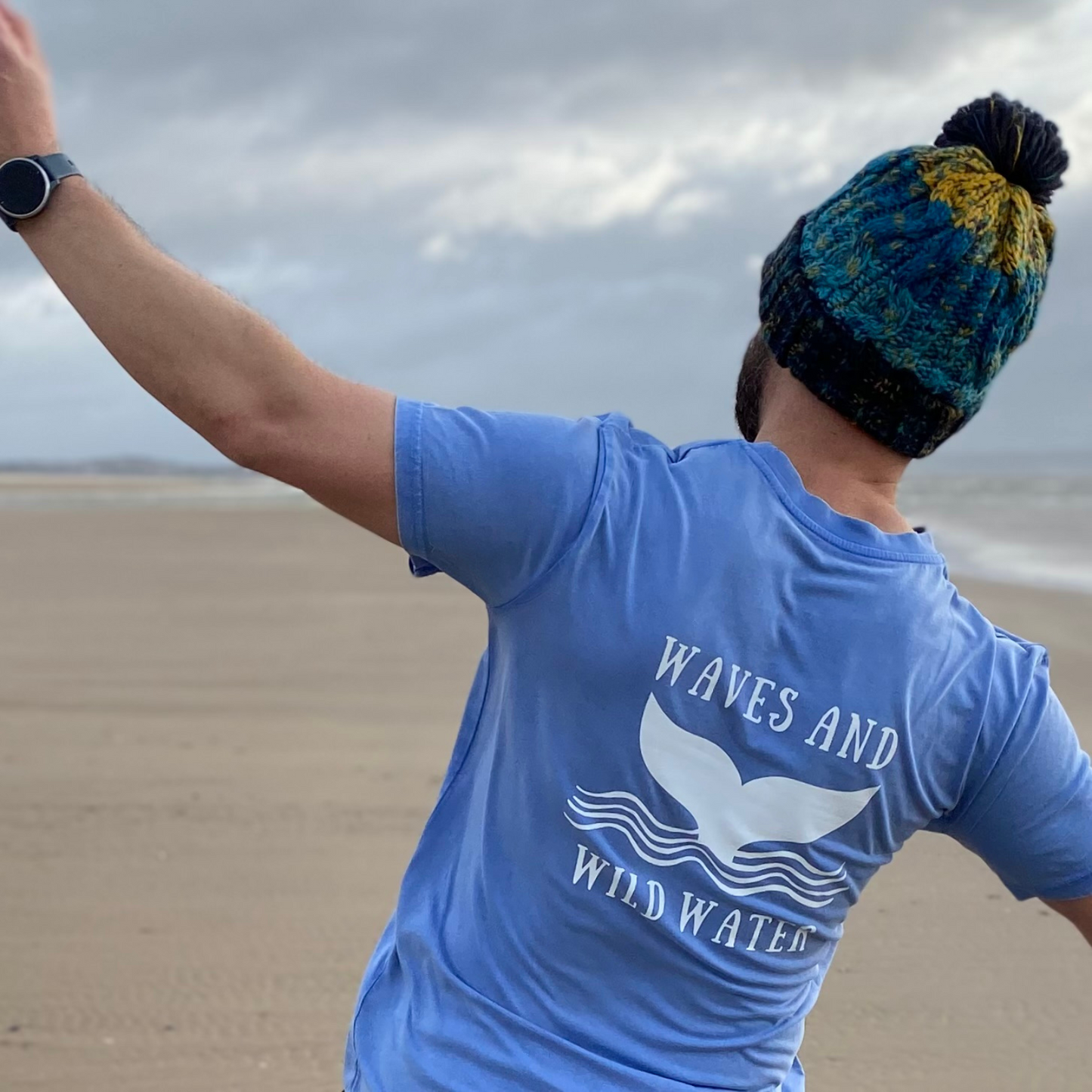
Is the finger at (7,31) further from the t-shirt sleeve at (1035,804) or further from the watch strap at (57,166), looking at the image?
the t-shirt sleeve at (1035,804)

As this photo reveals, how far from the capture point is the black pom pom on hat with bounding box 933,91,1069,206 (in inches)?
49.9

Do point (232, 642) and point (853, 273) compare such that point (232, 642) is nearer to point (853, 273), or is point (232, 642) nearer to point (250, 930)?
point (250, 930)

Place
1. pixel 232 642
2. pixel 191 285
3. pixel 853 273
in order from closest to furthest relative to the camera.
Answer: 1. pixel 191 285
2. pixel 853 273
3. pixel 232 642

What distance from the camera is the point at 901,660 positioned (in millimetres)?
1205

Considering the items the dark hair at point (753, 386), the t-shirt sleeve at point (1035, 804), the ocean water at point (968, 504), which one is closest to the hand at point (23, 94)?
the dark hair at point (753, 386)

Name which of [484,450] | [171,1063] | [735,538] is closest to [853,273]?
[735,538]

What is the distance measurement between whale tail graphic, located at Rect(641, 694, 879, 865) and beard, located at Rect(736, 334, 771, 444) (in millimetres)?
333

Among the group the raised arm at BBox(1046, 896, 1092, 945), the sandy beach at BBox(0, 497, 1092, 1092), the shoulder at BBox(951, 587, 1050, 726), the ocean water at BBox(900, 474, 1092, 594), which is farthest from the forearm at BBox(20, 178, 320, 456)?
the ocean water at BBox(900, 474, 1092, 594)

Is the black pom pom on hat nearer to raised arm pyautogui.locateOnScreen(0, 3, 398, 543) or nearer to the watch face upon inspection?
raised arm pyautogui.locateOnScreen(0, 3, 398, 543)

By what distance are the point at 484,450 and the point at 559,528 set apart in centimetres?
10

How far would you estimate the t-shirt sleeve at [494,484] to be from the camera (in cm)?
111

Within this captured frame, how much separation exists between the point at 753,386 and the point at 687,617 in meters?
0.32

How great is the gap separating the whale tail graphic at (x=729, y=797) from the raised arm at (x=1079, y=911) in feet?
1.13

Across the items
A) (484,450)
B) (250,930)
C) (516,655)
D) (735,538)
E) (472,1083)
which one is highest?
(484,450)
